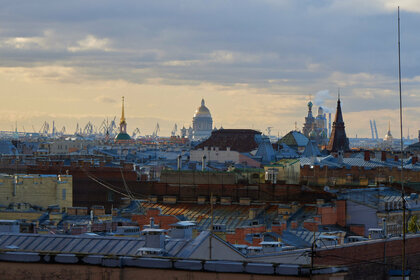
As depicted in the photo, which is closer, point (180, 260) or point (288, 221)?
point (180, 260)

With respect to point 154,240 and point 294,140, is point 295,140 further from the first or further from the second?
point 154,240

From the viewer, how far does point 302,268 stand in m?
16.4

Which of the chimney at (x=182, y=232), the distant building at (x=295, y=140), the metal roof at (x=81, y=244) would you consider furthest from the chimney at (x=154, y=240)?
the distant building at (x=295, y=140)

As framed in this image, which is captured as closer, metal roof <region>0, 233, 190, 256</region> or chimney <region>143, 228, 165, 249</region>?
chimney <region>143, 228, 165, 249</region>

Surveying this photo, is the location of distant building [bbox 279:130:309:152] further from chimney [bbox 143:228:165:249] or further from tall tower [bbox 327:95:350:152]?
chimney [bbox 143:228:165:249]

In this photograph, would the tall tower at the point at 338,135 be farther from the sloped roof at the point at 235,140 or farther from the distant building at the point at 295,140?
the sloped roof at the point at 235,140

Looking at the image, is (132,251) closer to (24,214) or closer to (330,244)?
(330,244)

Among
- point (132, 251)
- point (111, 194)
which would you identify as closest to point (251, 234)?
point (132, 251)

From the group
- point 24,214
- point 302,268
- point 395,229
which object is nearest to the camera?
point 302,268

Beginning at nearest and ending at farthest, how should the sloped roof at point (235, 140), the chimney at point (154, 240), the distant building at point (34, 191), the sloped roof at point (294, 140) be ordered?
the chimney at point (154, 240) → the distant building at point (34, 191) → the sloped roof at point (235, 140) → the sloped roof at point (294, 140)

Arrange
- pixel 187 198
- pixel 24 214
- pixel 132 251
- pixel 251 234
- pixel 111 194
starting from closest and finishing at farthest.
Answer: pixel 132 251
pixel 251 234
pixel 24 214
pixel 187 198
pixel 111 194

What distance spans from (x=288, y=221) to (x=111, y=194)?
22.2 metres

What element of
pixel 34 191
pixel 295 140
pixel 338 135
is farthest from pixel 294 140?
pixel 34 191

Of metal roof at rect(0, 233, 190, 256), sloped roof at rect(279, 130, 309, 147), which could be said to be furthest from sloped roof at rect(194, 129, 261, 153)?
metal roof at rect(0, 233, 190, 256)
